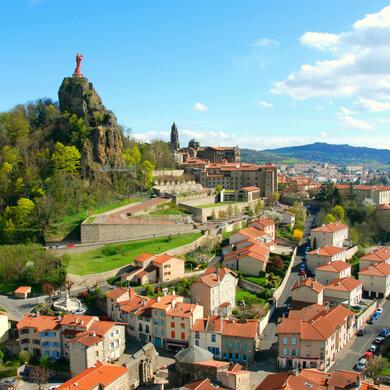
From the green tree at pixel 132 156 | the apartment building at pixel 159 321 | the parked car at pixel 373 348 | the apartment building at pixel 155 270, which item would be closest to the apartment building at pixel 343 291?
the parked car at pixel 373 348

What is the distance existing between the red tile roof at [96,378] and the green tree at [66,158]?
108ft

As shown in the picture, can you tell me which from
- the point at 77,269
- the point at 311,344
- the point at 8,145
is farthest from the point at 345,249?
the point at 8,145

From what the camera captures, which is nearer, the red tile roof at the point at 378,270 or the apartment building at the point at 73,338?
the apartment building at the point at 73,338

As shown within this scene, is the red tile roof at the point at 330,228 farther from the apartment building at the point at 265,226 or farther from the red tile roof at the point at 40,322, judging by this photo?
the red tile roof at the point at 40,322

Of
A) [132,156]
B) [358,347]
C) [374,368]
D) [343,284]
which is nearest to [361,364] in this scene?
[374,368]

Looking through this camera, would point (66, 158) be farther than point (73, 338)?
Yes

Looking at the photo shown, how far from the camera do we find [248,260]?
41.6 meters

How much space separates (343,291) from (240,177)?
129ft

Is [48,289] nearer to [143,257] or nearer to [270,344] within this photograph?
[143,257]

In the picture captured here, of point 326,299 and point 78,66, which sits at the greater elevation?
point 78,66

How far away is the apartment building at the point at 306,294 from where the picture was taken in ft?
119

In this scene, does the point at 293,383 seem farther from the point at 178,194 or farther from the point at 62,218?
the point at 178,194

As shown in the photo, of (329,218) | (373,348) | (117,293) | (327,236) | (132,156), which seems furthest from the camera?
(132,156)

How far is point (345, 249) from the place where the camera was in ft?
156
